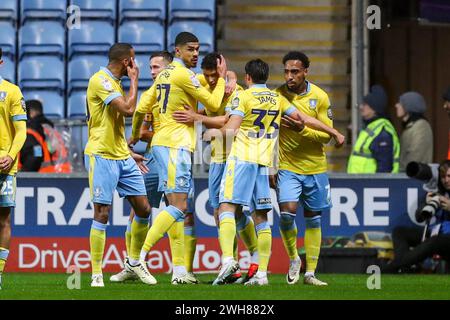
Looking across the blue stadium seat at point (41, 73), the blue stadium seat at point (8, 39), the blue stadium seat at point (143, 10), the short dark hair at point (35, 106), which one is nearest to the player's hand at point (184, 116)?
the short dark hair at point (35, 106)

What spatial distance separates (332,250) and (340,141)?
11.1 ft

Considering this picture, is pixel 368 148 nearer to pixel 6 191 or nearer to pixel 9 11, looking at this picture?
pixel 9 11

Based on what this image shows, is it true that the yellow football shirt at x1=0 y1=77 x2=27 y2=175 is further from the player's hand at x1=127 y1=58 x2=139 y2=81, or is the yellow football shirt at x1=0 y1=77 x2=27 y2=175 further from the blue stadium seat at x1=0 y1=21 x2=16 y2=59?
the blue stadium seat at x1=0 y1=21 x2=16 y2=59

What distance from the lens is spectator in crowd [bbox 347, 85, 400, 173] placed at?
16422 mm

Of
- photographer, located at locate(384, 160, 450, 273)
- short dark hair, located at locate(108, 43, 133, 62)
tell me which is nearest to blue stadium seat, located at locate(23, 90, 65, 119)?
photographer, located at locate(384, 160, 450, 273)

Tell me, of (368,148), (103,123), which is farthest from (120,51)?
(368,148)

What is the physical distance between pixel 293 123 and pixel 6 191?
104 inches

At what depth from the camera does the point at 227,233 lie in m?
12.1

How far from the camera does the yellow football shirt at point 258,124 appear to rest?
39.8 feet

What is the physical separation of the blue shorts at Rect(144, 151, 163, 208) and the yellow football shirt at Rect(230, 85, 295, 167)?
1.62 meters

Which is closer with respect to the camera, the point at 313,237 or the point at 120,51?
the point at 120,51

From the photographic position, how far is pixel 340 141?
12.4m

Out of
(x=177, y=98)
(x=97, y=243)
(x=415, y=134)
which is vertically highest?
(x=177, y=98)
